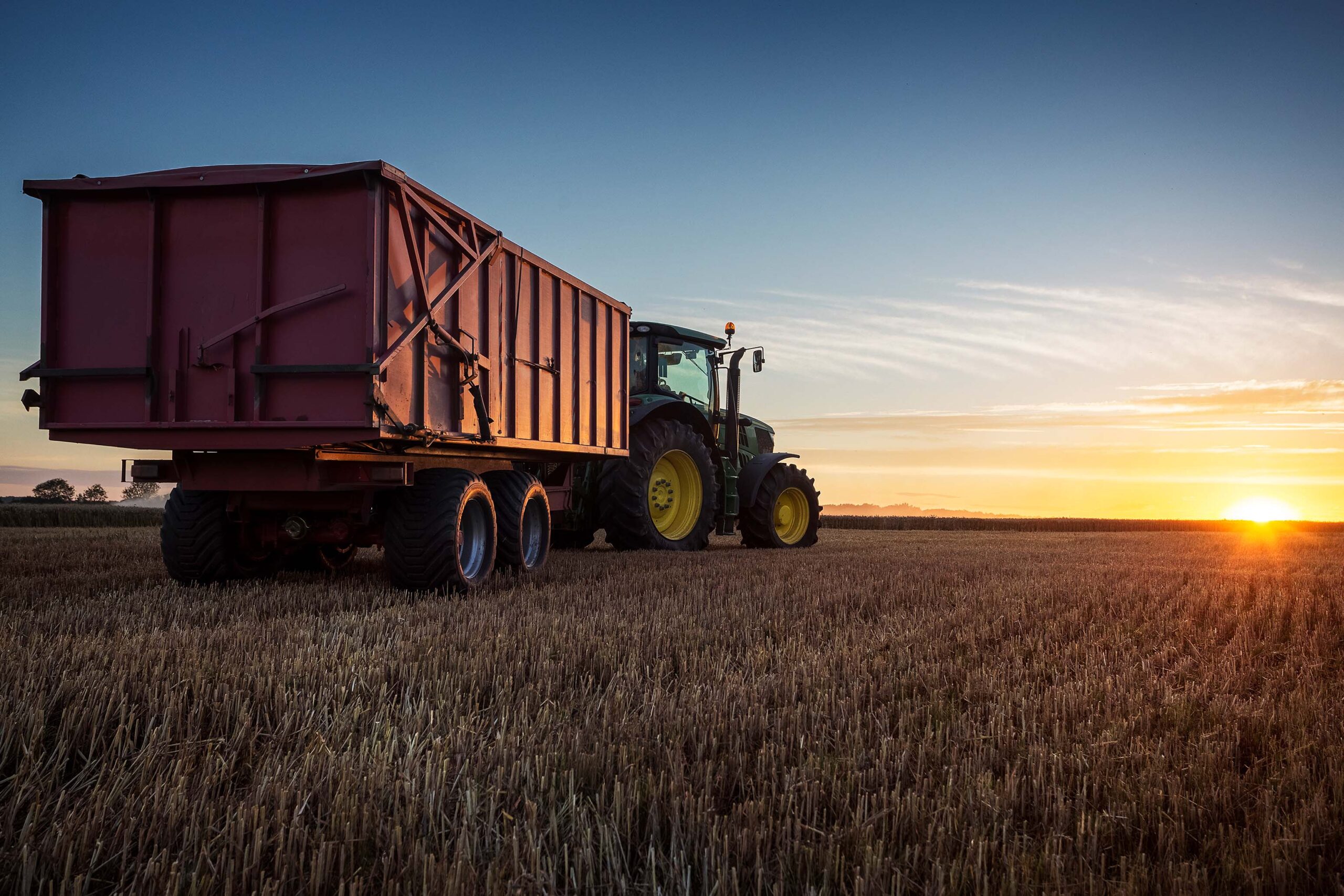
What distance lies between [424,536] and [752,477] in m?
6.77

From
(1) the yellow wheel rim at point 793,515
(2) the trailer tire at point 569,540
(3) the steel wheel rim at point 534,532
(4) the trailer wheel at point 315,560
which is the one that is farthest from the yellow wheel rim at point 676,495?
(4) the trailer wheel at point 315,560

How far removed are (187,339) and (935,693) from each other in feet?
17.5

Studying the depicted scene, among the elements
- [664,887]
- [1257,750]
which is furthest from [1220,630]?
[664,887]

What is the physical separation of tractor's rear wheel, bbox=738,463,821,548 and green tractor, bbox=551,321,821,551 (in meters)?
0.01

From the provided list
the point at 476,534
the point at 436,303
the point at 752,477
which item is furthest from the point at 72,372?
the point at 752,477

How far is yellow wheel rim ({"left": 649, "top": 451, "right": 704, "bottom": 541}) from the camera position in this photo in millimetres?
11547

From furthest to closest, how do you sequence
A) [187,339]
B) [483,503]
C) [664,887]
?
[483,503] → [187,339] → [664,887]

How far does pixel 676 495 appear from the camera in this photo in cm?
1180

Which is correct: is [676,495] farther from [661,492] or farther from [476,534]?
[476,534]

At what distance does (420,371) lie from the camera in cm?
643

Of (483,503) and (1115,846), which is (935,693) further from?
(483,503)

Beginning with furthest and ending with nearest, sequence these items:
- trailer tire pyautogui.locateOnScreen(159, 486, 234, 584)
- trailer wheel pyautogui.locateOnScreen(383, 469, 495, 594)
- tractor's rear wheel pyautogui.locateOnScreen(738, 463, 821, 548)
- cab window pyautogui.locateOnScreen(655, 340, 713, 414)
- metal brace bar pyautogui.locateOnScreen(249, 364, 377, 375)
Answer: tractor's rear wheel pyautogui.locateOnScreen(738, 463, 821, 548) → cab window pyautogui.locateOnScreen(655, 340, 713, 414) → trailer tire pyautogui.locateOnScreen(159, 486, 234, 584) → trailer wheel pyautogui.locateOnScreen(383, 469, 495, 594) → metal brace bar pyautogui.locateOnScreen(249, 364, 377, 375)

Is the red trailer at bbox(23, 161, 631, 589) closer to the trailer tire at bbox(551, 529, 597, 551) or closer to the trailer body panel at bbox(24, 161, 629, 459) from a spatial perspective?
the trailer body panel at bbox(24, 161, 629, 459)

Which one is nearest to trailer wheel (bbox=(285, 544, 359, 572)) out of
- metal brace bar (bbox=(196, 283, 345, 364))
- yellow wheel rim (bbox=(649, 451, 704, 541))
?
metal brace bar (bbox=(196, 283, 345, 364))
